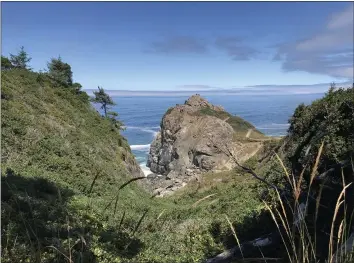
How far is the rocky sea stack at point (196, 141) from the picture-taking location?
54.7 meters

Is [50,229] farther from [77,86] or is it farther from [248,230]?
[77,86]

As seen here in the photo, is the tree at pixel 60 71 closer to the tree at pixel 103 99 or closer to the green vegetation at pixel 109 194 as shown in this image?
the green vegetation at pixel 109 194

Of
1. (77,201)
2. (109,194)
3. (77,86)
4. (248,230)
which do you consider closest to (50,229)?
(77,201)

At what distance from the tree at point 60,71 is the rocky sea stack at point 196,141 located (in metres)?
21.5

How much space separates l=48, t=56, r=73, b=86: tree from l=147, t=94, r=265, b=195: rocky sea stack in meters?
21.5

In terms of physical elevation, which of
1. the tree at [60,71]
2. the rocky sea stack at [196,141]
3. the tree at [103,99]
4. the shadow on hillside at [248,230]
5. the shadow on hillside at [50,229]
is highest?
the tree at [60,71]

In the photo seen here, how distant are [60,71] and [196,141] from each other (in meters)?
28.9

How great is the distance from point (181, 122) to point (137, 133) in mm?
81855

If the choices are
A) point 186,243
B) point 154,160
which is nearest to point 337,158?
point 186,243

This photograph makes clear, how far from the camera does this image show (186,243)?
32.8ft

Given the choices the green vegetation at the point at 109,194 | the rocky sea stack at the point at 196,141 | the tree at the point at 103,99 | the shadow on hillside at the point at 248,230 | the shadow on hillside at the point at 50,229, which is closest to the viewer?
the green vegetation at the point at 109,194

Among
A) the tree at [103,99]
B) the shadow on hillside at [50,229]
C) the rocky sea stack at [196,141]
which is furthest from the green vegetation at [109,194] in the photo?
the tree at [103,99]

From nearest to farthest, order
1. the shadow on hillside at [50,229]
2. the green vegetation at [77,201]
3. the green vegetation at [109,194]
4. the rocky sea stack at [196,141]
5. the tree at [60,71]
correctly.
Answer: the green vegetation at [109,194], the green vegetation at [77,201], the shadow on hillside at [50,229], the tree at [60,71], the rocky sea stack at [196,141]

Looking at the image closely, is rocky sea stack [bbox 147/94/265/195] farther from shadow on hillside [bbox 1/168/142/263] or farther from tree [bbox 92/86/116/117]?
shadow on hillside [bbox 1/168/142/263]
